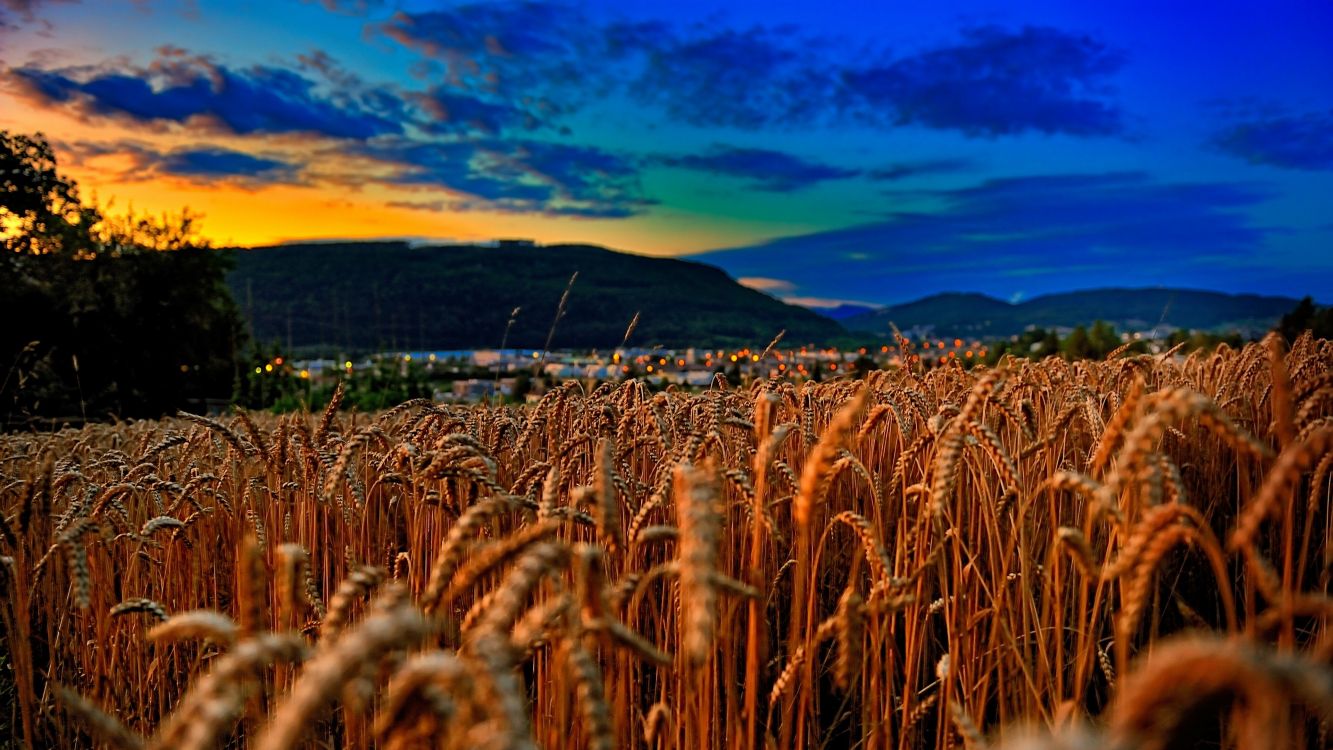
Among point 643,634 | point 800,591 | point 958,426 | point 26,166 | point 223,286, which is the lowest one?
point 643,634

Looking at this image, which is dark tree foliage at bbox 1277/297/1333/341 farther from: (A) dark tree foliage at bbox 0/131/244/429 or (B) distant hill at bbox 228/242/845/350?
(B) distant hill at bbox 228/242/845/350

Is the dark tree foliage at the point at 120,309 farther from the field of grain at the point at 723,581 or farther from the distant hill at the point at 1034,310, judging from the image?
the distant hill at the point at 1034,310

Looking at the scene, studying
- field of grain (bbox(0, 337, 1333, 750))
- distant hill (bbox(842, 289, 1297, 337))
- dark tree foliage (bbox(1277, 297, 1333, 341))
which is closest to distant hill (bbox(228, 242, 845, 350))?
distant hill (bbox(842, 289, 1297, 337))

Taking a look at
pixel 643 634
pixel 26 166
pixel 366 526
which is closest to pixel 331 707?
pixel 366 526

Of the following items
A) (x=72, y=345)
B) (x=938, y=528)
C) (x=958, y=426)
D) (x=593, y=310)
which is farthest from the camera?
(x=593, y=310)

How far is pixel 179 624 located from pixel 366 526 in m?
2.13

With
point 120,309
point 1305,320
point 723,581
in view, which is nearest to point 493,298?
point 120,309

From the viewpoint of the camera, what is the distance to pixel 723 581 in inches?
44.4

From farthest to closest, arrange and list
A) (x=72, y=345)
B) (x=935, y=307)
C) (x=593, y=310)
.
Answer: (x=935, y=307), (x=593, y=310), (x=72, y=345)

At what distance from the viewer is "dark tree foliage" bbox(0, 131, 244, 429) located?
2130 cm

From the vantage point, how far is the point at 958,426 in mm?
1524

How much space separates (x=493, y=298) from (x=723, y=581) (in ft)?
246

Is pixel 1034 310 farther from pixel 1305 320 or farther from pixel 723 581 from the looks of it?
pixel 723 581

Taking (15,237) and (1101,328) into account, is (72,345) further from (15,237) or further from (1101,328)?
(1101,328)
